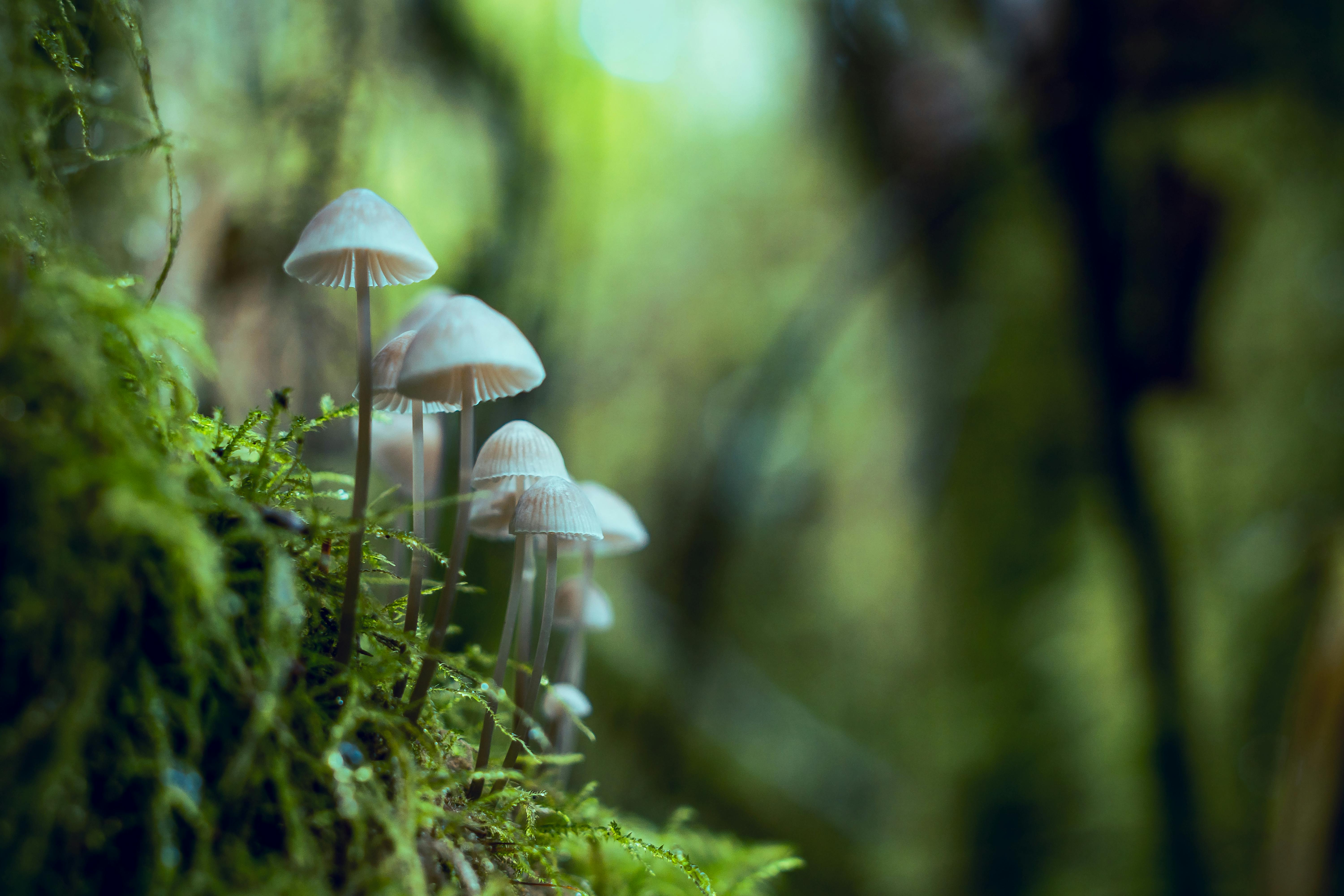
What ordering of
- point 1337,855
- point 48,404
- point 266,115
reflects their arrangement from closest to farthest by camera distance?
point 48,404 < point 1337,855 < point 266,115

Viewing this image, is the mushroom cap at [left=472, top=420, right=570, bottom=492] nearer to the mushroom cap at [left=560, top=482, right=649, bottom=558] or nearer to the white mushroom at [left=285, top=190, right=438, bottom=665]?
the white mushroom at [left=285, top=190, right=438, bottom=665]

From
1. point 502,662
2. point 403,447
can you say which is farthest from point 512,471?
point 403,447

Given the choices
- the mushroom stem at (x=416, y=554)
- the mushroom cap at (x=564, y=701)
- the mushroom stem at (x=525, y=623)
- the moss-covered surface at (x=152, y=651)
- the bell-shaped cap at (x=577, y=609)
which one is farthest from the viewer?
the bell-shaped cap at (x=577, y=609)

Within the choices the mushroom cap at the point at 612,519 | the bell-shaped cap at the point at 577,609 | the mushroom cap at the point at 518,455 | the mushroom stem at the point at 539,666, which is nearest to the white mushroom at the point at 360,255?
the mushroom cap at the point at 518,455

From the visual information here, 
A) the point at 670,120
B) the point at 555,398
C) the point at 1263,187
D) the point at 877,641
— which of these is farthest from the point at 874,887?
the point at 670,120

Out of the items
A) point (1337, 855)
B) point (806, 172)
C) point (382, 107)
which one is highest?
point (806, 172)

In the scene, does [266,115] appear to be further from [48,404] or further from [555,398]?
[48,404]

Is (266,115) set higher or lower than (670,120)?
lower

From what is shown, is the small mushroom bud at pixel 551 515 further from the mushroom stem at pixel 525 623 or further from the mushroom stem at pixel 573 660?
the mushroom stem at pixel 573 660
